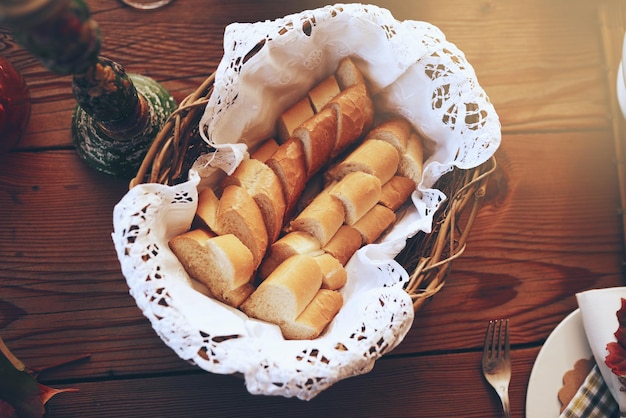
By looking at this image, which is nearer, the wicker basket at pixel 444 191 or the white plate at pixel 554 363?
the wicker basket at pixel 444 191

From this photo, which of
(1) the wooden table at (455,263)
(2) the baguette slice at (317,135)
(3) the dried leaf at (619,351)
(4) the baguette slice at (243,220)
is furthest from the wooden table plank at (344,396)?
(2) the baguette slice at (317,135)

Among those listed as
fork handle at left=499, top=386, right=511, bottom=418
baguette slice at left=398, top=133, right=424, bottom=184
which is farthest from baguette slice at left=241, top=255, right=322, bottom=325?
fork handle at left=499, top=386, right=511, bottom=418

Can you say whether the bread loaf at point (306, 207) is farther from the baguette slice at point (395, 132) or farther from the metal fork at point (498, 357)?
the metal fork at point (498, 357)

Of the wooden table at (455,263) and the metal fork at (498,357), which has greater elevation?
the wooden table at (455,263)

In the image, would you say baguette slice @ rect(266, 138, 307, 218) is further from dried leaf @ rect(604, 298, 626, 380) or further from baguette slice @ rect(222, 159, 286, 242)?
dried leaf @ rect(604, 298, 626, 380)

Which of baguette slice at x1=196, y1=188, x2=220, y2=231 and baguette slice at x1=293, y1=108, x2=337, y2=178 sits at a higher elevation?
baguette slice at x1=293, y1=108, x2=337, y2=178

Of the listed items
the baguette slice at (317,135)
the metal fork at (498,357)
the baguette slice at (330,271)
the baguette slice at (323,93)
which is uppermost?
the baguette slice at (323,93)

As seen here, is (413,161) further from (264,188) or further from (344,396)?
(344,396)
